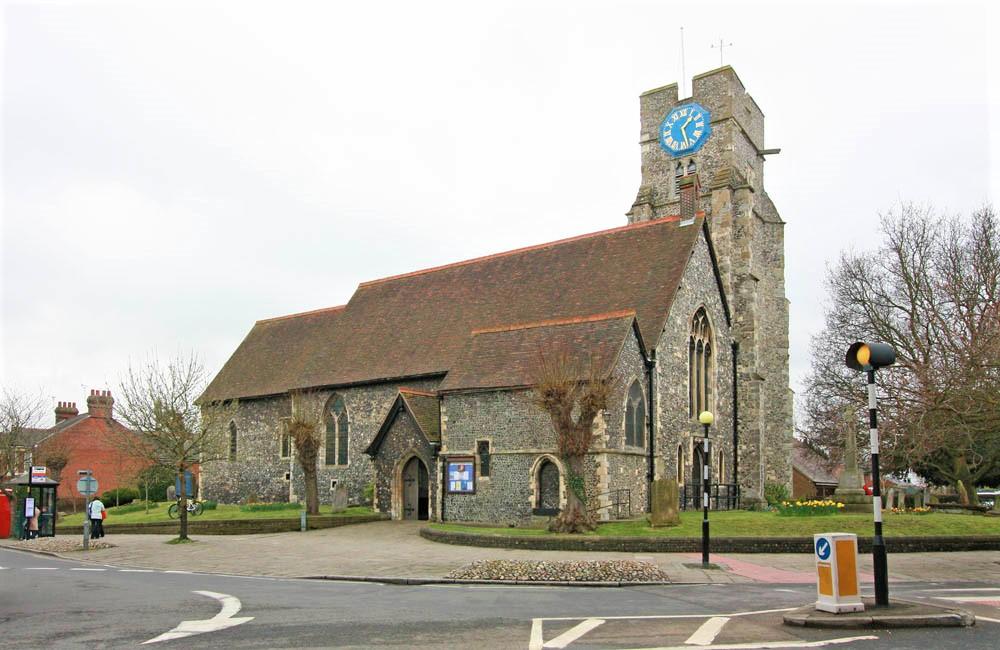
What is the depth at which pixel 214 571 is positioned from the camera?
2009cm

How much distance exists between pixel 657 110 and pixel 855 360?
3797 cm

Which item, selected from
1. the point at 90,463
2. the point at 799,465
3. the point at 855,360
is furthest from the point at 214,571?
the point at 799,465

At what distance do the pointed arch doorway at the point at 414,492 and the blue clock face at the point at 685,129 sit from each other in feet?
76.0

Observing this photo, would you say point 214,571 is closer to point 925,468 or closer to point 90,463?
point 925,468

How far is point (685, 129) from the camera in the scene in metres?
45.9

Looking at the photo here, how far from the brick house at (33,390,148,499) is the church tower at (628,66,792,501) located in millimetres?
39356

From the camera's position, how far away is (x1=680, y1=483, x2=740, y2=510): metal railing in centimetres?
3192

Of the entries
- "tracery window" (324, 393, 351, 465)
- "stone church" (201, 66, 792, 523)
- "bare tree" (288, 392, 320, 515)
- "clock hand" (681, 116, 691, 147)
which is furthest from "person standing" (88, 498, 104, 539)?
"clock hand" (681, 116, 691, 147)

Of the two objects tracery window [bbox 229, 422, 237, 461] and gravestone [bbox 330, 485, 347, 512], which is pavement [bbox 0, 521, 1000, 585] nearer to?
gravestone [bbox 330, 485, 347, 512]

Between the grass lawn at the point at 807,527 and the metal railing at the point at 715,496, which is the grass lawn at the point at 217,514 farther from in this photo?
the metal railing at the point at 715,496

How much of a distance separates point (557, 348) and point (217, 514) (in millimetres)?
18702

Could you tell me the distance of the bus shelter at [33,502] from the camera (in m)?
32.6

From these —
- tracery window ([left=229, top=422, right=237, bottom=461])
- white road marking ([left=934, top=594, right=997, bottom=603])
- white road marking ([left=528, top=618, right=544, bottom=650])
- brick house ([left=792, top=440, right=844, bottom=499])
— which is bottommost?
brick house ([left=792, top=440, right=844, bottom=499])

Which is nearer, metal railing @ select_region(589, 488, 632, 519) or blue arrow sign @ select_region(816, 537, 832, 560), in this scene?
blue arrow sign @ select_region(816, 537, 832, 560)
